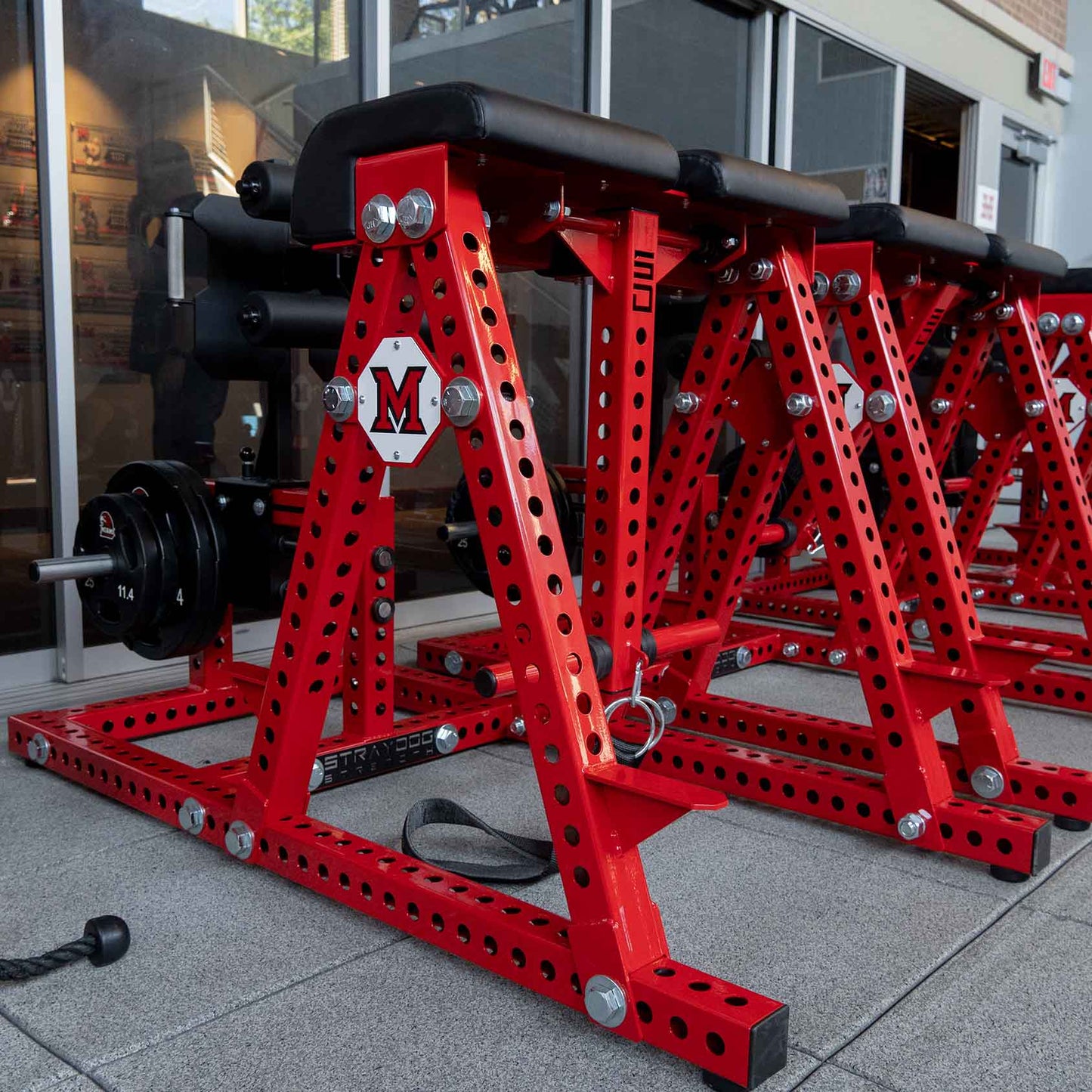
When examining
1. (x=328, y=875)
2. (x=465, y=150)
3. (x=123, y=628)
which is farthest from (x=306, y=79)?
(x=328, y=875)

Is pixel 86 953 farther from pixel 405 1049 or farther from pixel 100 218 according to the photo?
pixel 100 218

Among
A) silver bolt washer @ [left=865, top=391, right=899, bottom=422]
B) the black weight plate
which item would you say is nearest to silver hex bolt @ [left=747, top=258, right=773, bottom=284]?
silver bolt washer @ [left=865, top=391, right=899, bottom=422]

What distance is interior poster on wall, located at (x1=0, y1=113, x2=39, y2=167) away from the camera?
2861 mm

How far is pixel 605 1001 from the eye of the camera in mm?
1406

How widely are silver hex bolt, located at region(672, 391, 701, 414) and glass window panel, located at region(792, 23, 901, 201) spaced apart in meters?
3.47

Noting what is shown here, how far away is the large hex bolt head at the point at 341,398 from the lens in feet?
5.71

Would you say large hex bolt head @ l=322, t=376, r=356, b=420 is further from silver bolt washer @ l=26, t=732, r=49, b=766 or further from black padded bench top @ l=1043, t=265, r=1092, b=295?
black padded bench top @ l=1043, t=265, r=1092, b=295

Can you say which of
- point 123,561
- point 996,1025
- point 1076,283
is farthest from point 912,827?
point 1076,283

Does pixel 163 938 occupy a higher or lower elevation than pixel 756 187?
lower

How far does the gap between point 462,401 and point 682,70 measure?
12.7 ft

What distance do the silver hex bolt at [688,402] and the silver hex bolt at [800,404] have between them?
280mm

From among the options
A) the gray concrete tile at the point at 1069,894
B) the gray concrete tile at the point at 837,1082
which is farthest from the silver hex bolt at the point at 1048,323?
the gray concrete tile at the point at 837,1082

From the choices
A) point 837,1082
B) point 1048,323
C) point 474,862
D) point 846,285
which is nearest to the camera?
point 837,1082

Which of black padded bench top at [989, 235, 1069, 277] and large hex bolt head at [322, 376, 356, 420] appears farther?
black padded bench top at [989, 235, 1069, 277]
